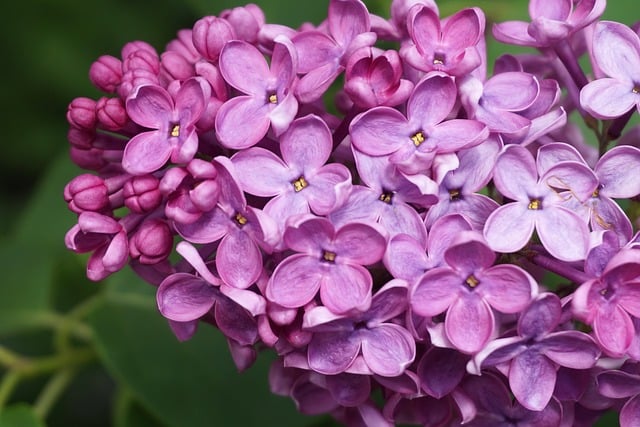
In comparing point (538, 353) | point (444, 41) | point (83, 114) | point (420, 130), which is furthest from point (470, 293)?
point (83, 114)

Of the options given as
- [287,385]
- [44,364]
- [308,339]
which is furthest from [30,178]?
[308,339]

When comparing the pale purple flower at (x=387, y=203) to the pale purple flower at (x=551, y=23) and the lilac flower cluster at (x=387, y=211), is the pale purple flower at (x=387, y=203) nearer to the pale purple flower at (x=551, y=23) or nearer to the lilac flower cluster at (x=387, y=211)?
the lilac flower cluster at (x=387, y=211)

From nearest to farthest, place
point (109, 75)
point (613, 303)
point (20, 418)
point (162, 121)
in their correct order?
point (613, 303)
point (162, 121)
point (109, 75)
point (20, 418)

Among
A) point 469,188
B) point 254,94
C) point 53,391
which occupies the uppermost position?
point 254,94

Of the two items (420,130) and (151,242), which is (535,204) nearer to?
(420,130)

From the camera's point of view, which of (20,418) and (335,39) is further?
(20,418)

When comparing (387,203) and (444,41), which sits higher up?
(444,41)

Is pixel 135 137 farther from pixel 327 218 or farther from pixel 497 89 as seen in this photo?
pixel 497 89
